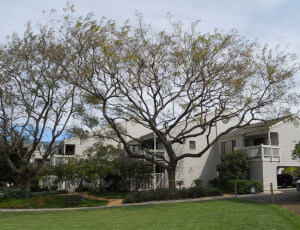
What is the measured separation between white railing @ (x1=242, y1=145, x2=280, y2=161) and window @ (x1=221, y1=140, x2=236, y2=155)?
108 inches

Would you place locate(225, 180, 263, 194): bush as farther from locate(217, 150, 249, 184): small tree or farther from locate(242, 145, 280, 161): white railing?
locate(242, 145, 280, 161): white railing

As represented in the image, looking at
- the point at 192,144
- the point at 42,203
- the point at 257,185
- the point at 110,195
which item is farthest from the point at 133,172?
the point at 257,185

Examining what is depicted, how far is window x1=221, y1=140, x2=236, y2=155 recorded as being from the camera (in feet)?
91.6

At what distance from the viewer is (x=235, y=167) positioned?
77.4 feet

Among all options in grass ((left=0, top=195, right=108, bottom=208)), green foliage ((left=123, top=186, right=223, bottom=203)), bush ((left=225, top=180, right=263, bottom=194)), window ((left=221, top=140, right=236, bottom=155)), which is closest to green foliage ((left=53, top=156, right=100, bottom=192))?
grass ((left=0, top=195, right=108, bottom=208))

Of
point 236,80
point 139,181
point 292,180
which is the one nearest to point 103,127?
point 139,181

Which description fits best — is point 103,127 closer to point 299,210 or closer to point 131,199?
point 131,199

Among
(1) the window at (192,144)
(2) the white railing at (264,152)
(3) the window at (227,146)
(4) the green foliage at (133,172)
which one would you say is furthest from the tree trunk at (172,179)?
(3) the window at (227,146)

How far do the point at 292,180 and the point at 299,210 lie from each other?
15.5 m

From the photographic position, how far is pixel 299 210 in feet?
42.4

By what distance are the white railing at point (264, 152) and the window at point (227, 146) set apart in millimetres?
2744

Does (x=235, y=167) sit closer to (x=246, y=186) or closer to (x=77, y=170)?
(x=246, y=186)

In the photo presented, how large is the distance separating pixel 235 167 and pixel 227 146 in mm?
5002

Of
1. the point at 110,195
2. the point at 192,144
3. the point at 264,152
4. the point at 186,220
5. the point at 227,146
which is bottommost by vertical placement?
the point at 110,195
